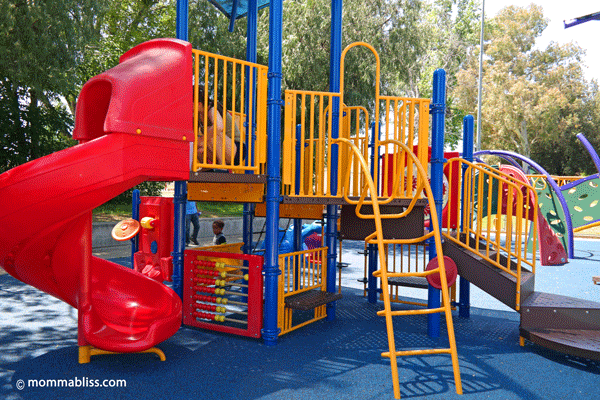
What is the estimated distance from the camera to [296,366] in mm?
4652

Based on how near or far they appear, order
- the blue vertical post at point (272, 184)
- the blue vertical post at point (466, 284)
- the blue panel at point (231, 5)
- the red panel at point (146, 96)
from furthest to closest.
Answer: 1. the blue panel at point (231, 5)
2. the blue vertical post at point (466, 284)
3. the blue vertical post at point (272, 184)
4. the red panel at point (146, 96)

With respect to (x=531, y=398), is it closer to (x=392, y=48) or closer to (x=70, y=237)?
(x=70, y=237)

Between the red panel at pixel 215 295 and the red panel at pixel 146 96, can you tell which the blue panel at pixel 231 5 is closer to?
the red panel at pixel 146 96

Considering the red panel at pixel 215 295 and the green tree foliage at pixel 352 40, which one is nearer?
the red panel at pixel 215 295

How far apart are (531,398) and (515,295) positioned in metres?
1.65

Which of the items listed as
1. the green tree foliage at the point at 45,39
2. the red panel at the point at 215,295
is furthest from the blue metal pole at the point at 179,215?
the green tree foliage at the point at 45,39

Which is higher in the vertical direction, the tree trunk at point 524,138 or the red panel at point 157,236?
the tree trunk at point 524,138

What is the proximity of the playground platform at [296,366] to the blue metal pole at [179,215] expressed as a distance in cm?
69

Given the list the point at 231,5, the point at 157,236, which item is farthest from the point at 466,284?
the point at 231,5

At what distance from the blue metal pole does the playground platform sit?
0.69 m

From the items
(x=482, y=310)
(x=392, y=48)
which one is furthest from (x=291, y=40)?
(x=482, y=310)

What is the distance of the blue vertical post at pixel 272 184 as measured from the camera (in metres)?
5.30

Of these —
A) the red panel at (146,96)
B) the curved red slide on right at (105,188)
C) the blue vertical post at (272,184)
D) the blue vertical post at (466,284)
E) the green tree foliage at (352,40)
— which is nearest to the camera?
the curved red slide on right at (105,188)

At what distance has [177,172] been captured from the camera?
4586mm
